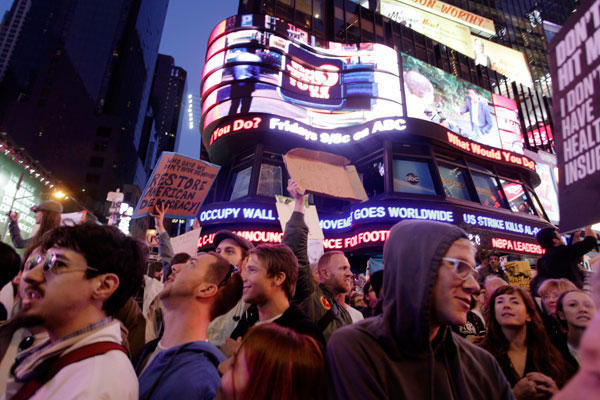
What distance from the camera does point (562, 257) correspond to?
16.4 ft

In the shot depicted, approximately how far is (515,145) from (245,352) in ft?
84.9

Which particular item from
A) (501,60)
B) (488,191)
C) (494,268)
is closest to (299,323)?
(494,268)

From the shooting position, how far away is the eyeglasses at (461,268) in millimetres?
1836

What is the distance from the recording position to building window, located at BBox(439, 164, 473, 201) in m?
Result: 15.9

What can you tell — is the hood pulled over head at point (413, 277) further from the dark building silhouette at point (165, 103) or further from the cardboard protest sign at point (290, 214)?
the dark building silhouette at point (165, 103)

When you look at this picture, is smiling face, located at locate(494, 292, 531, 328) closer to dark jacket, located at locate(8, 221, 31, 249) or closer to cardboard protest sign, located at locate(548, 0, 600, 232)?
cardboard protest sign, located at locate(548, 0, 600, 232)

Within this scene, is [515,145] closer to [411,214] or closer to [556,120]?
[411,214]

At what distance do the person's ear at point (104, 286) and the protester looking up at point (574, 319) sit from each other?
3965 millimetres

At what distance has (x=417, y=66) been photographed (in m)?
22.1

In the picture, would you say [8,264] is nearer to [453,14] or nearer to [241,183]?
[241,183]

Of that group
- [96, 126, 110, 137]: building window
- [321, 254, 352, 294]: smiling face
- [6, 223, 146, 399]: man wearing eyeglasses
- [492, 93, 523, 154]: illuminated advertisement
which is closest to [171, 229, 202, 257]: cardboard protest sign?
[321, 254, 352, 294]: smiling face

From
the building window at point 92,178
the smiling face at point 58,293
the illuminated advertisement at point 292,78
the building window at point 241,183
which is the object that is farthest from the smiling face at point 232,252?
the building window at point 92,178

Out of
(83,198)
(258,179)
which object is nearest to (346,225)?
(258,179)

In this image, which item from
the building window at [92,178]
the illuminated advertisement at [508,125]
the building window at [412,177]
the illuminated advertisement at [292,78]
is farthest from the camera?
the building window at [92,178]
